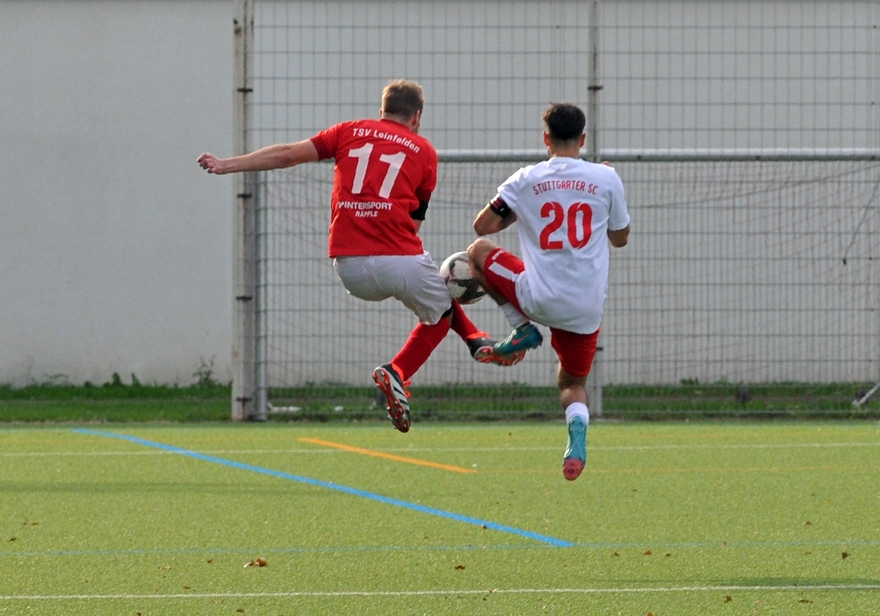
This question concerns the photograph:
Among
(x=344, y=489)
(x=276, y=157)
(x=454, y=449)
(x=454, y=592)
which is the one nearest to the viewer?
(x=454, y=592)

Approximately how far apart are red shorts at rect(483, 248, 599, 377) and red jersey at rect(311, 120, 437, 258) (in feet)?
1.30

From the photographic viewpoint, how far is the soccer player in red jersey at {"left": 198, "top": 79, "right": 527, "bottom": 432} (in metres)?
6.05

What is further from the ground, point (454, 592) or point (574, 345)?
point (574, 345)

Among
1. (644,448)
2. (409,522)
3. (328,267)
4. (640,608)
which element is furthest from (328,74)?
(640,608)

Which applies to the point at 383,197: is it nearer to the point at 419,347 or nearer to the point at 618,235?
the point at 419,347

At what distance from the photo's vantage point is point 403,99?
618 centimetres

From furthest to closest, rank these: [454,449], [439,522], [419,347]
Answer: [454,449] < [439,522] < [419,347]

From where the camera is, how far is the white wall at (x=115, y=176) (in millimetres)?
15305

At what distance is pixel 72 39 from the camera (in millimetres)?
15375

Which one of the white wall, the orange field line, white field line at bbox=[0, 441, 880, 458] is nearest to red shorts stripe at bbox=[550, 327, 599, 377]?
the orange field line

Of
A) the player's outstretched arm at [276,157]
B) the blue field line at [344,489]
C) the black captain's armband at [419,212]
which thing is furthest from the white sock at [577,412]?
the player's outstretched arm at [276,157]

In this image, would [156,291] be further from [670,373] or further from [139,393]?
[670,373]

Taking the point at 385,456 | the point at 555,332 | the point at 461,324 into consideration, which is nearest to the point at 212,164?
the point at 461,324

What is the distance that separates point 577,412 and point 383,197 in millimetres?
1339
